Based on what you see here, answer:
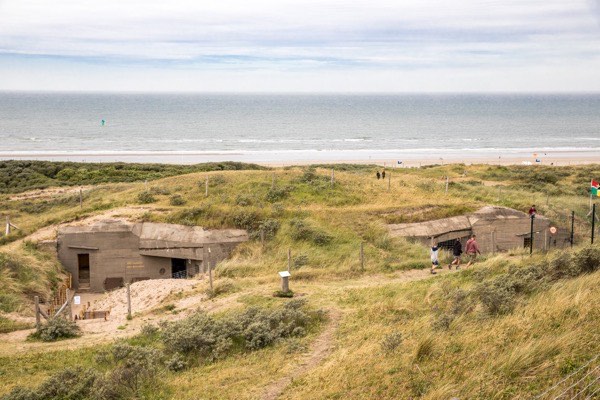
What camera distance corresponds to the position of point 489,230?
78.0 ft

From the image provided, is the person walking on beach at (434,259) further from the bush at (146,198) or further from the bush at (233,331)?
the bush at (146,198)

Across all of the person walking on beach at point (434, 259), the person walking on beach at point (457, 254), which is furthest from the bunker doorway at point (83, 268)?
the person walking on beach at point (457, 254)

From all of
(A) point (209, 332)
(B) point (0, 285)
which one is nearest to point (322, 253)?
(A) point (209, 332)

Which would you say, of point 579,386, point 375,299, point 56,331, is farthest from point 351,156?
point 579,386

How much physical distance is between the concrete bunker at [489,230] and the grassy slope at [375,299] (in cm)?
65

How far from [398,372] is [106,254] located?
16269mm

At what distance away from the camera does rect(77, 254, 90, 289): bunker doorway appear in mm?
23094

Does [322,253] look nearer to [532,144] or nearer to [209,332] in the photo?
[209,332]

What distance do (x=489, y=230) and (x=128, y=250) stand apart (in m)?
14.4

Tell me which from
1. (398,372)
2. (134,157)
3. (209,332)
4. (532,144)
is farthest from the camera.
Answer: (532,144)

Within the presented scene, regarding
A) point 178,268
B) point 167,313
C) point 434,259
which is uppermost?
point 434,259

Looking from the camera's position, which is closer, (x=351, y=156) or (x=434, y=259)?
(x=434, y=259)

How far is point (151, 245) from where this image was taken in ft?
74.8

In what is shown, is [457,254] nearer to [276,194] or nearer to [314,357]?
[314,357]
